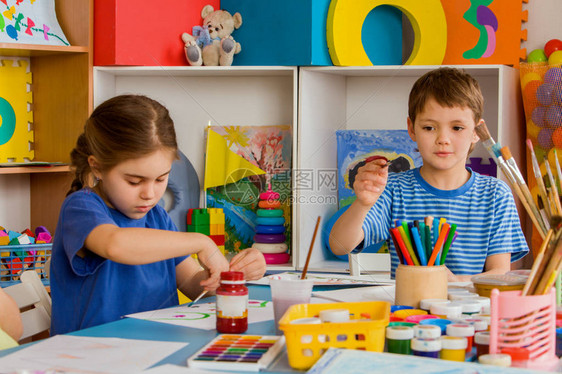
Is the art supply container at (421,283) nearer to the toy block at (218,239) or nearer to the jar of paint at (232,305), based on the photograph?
the jar of paint at (232,305)

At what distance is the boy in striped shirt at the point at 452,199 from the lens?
1.34 meters

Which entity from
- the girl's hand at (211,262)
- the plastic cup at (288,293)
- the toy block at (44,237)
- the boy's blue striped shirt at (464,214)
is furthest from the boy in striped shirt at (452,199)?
Result: the toy block at (44,237)

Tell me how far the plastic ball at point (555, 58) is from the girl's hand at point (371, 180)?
1.05 metres

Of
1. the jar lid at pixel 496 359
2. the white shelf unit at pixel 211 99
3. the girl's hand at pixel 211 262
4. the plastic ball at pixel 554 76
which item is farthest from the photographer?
the white shelf unit at pixel 211 99

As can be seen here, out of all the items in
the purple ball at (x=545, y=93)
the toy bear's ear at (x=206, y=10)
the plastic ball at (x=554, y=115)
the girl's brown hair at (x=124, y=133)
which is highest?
the toy bear's ear at (x=206, y=10)

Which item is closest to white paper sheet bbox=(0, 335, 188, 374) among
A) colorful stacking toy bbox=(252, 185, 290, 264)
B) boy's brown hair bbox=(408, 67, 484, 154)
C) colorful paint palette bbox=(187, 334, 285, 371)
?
colorful paint palette bbox=(187, 334, 285, 371)

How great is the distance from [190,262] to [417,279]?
52cm

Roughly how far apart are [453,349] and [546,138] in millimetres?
1380

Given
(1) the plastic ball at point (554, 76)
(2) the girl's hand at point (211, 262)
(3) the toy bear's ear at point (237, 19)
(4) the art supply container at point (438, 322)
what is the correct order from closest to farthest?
(4) the art supply container at point (438, 322)
(2) the girl's hand at point (211, 262)
(1) the plastic ball at point (554, 76)
(3) the toy bear's ear at point (237, 19)

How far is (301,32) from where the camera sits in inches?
78.3

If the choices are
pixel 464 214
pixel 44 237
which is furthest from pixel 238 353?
pixel 44 237

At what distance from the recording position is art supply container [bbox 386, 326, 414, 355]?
71cm

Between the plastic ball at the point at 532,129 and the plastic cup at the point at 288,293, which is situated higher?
the plastic ball at the point at 532,129

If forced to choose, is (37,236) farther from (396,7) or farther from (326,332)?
(326,332)
